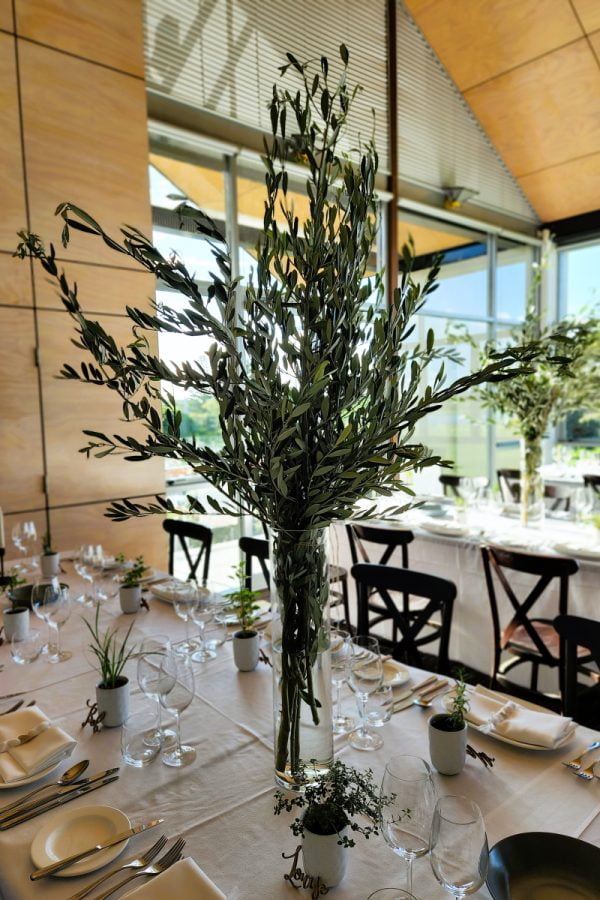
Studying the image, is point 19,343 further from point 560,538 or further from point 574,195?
point 574,195

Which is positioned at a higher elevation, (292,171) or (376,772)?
(292,171)

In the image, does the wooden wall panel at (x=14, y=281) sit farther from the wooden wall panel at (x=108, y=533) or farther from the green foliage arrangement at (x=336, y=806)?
the green foliage arrangement at (x=336, y=806)

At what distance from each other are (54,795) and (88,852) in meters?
0.22

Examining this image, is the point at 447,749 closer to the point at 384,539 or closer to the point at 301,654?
the point at 301,654

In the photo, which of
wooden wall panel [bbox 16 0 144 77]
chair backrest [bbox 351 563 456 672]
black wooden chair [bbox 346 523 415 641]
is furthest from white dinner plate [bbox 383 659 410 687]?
wooden wall panel [bbox 16 0 144 77]

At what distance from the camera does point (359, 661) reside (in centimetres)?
145

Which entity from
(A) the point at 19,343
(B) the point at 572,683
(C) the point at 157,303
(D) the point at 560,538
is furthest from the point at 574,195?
(C) the point at 157,303

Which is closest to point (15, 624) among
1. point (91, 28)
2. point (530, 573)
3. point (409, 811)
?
point (409, 811)

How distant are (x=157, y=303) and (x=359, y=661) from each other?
3.08 ft

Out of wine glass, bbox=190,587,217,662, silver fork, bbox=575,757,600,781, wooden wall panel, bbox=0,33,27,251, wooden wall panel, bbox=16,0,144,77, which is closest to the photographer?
silver fork, bbox=575,757,600,781

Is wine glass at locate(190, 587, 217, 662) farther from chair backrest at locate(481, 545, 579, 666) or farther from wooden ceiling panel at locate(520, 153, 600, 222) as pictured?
wooden ceiling panel at locate(520, 153, 600, 222)

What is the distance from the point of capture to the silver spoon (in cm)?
118

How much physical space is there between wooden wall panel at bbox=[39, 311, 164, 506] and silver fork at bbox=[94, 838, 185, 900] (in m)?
2.97

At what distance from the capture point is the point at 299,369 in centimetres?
110
